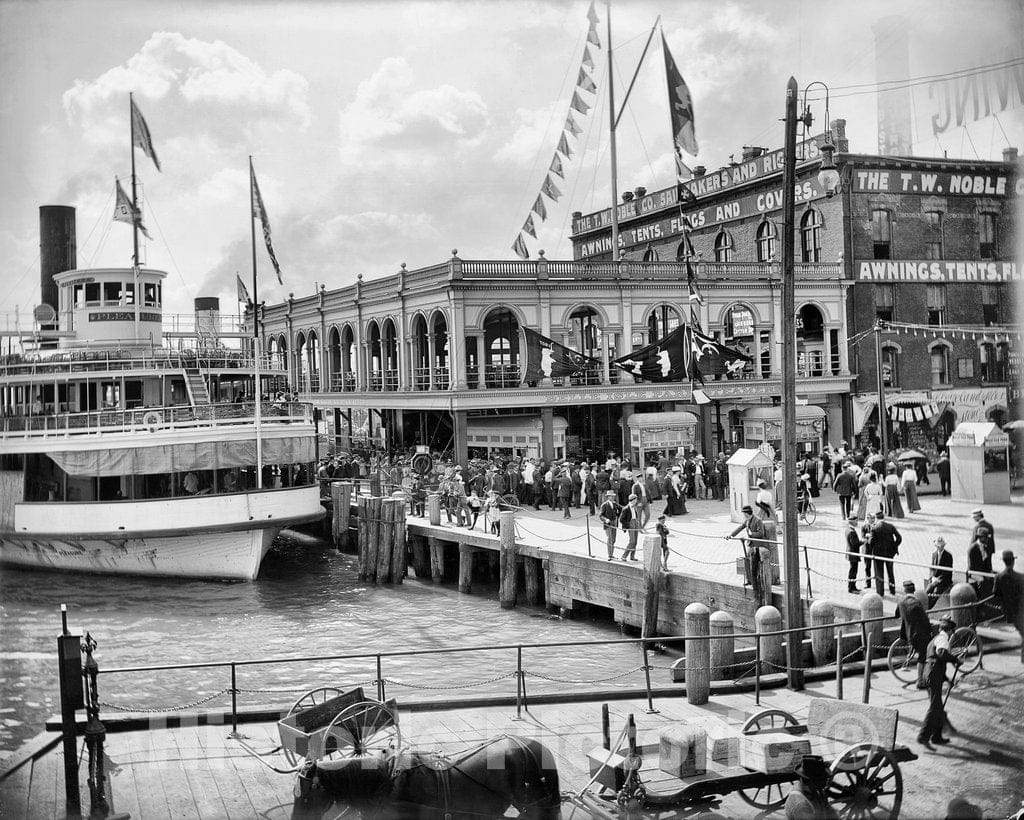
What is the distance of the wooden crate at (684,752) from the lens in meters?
8.20

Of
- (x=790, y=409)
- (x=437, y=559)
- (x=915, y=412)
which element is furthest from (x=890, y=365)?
(x=790, y=409)

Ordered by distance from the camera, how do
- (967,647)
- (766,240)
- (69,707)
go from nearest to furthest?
(69,707), (967,647), (766,240)

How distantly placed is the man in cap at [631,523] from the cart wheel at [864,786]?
38.3 feet

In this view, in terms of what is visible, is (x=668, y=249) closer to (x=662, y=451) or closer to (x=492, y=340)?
(x=492, y=340)

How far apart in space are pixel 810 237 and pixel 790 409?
24.2 meters

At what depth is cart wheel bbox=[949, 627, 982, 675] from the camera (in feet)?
35.3

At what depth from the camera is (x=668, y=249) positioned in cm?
4178

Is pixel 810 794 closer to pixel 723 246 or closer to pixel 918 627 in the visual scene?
pixel 918 627

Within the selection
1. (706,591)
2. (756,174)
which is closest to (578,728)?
(706,591)

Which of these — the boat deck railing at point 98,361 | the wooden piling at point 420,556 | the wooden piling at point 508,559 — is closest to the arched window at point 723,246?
the wooden piling at point 420,556

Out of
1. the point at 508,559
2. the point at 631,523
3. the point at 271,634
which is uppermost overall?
the point at 631,523

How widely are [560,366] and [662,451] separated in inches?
185

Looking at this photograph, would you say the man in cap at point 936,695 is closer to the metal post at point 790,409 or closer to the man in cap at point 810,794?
the metal post at point 790,409

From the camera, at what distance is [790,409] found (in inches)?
435
